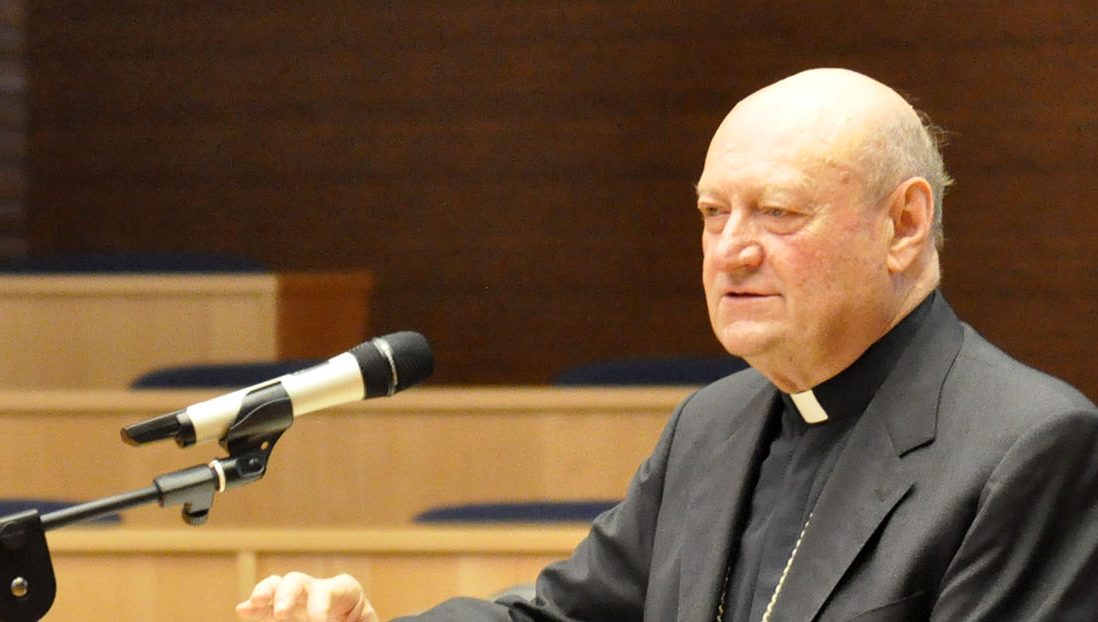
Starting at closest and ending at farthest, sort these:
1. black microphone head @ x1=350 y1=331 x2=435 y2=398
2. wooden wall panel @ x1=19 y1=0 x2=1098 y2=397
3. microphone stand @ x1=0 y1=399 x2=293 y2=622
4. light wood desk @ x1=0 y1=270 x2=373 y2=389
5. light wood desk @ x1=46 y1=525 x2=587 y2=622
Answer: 1. microphone stand @ x1=0 y1=399 x2=293 y2=622
2. black microphone head @ x1=350 y1=331 x2=435 y2=398
3. light wood desk @ x1=46 y1=525 x2=587 y2=622
4. light wood desk @ x1=0 y1=270 x2=373 y2=389
5. wooden wall panel @ x1=19 y1=0 x2=1098 y2=397

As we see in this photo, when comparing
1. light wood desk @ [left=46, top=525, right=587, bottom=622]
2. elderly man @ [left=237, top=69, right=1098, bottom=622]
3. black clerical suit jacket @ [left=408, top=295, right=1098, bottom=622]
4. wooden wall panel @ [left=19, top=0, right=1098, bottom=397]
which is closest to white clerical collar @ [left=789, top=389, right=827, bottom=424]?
elderly man @ [left=237, top=69, right=1098, bottom=622]

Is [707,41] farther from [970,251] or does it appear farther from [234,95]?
[234,95]

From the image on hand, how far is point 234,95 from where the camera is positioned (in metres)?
7.41

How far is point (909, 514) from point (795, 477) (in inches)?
11.8

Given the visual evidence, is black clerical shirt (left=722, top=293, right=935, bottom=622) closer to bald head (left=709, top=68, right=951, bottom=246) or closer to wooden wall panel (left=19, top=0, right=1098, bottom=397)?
bald head (left=709, top=68, right=951, bottom=246)

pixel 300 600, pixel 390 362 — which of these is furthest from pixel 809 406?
pixel 300 600

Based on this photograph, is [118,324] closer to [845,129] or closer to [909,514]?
[845,129]

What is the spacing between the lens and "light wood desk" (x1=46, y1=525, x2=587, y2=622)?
133 inches

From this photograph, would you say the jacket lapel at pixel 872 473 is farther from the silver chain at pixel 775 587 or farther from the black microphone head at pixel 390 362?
the black microphone head at pixel 390 362

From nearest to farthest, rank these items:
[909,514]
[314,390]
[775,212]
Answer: [314,390], [909,514], [775,212]

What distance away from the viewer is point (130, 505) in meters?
1.76

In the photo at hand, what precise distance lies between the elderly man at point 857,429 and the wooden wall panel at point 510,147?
447cm

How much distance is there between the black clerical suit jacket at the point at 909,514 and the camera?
1.85 meters

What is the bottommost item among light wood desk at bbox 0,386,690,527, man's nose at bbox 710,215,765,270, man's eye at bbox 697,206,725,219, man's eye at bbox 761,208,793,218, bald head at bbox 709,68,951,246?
light wood desk at bbox 0,386,690,527
